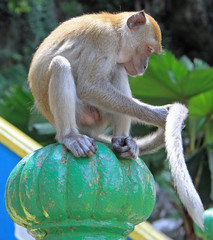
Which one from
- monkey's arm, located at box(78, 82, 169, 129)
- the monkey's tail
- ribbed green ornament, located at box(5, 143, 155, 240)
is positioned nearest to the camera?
the monkey's tail

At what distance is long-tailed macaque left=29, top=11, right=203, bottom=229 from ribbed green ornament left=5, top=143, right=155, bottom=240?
56 centimetres

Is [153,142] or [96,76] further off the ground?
[96,76]

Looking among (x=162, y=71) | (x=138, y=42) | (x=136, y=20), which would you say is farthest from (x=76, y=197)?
(x=162, y=71)

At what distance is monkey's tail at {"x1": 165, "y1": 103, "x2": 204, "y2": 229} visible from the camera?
63.6 inches

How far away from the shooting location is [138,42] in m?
3.52

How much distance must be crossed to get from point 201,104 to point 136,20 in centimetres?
309

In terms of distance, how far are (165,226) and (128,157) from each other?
9675 millimetres

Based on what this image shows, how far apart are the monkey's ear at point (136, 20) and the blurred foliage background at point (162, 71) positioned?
130cm

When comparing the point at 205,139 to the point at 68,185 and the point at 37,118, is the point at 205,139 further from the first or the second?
the point at 68,185

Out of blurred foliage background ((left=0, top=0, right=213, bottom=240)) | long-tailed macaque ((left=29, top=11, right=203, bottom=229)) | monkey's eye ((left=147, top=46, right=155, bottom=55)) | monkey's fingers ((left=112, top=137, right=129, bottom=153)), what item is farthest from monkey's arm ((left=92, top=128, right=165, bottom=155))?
blurred foliage background ((left=0, top=0, right=213, bottom=240))

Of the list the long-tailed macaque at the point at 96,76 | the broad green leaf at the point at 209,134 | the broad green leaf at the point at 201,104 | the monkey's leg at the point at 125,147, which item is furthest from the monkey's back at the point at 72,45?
the broad green leaf at the point at 209,134

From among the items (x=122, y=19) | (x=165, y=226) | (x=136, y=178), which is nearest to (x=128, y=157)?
(x=136, y=178)

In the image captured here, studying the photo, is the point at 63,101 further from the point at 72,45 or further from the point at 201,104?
the point at 201,104

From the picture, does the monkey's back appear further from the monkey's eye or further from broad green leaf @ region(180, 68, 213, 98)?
broad green leaf @ region(180, 68, 213, 98)
